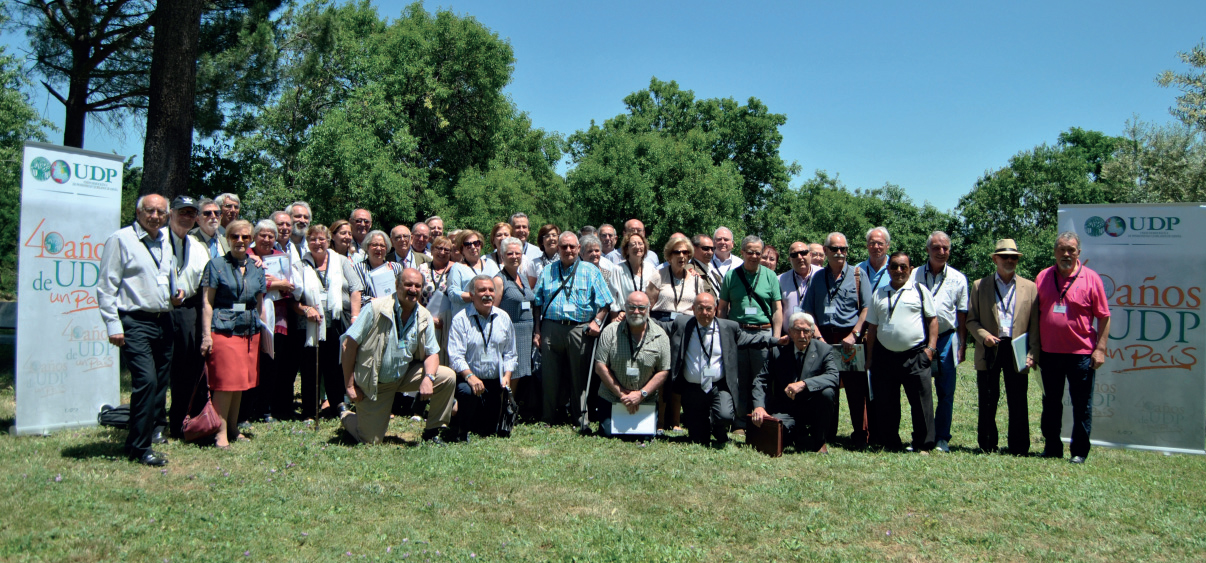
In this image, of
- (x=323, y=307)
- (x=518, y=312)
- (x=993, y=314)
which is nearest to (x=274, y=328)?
(x=323, y=307)

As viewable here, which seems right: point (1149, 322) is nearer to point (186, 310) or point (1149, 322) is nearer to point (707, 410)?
point (707, 410)

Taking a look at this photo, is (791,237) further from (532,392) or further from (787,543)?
(787,543)

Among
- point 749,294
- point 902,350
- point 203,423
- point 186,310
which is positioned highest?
→ point 749,294

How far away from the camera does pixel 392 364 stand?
20.2 feet

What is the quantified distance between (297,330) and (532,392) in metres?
2.19

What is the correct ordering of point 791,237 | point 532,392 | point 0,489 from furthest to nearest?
point 791,237 < point 532,392 < point 0,489

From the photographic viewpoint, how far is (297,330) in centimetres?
682

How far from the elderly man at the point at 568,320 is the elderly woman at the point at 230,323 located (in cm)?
247

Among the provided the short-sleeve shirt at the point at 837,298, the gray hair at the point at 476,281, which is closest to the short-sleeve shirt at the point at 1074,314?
the short-sleeve shirt at the point at 837,298

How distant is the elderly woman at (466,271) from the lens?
7.13 m

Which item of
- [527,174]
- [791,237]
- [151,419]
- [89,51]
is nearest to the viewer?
[151,419]

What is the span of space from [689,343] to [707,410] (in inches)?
23.3

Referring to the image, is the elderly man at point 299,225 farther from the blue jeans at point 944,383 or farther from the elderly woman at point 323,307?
the blue jeans at point 944,383

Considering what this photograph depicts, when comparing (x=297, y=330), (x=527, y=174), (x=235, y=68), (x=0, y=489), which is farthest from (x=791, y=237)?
(x=0, y=489)
